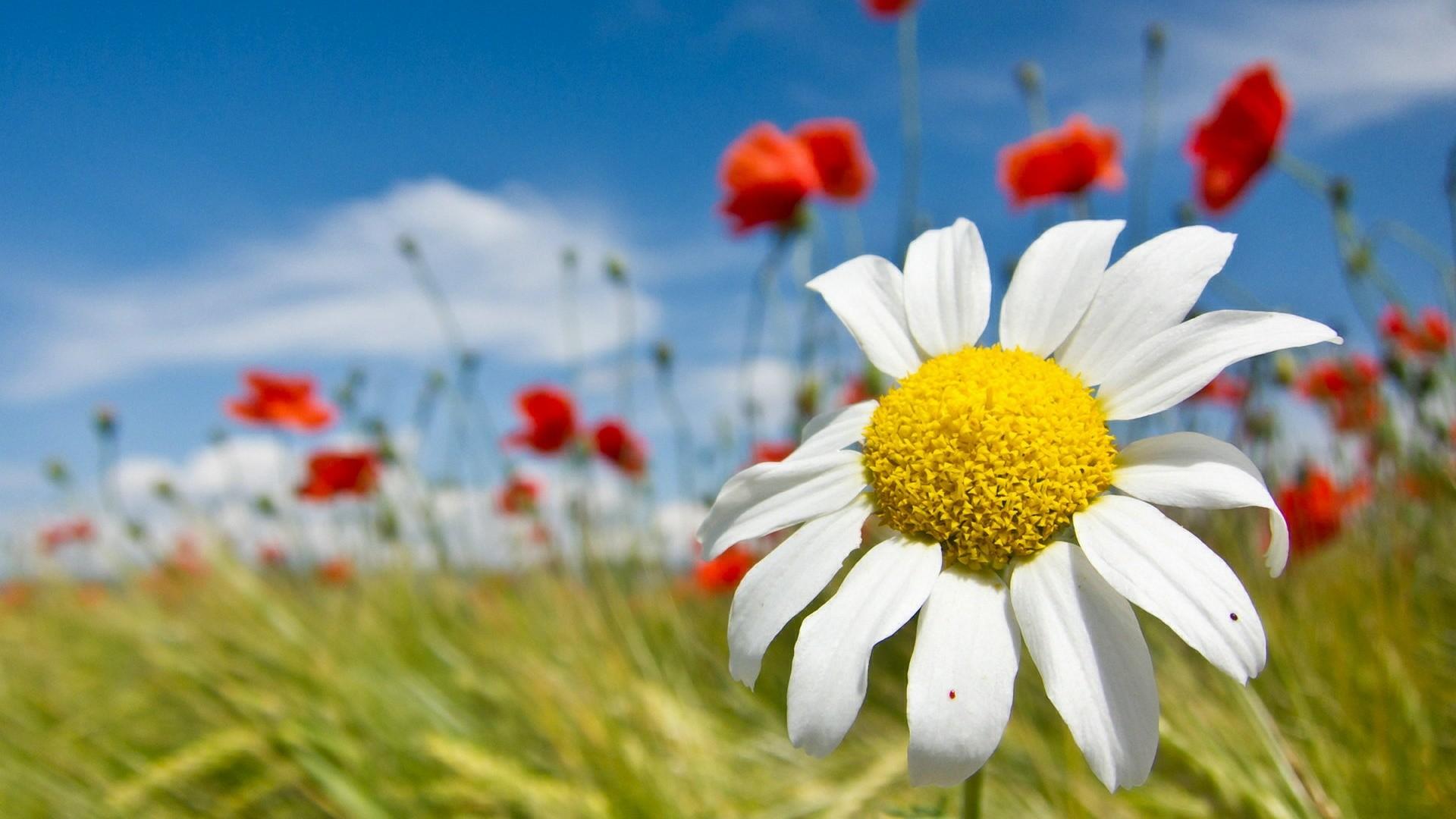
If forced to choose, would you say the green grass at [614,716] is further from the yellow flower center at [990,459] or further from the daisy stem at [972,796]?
the yellow flower center at [990,459]

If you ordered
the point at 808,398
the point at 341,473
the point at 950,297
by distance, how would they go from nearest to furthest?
the point at 950,297
the point at 808,398
the point at 341,473

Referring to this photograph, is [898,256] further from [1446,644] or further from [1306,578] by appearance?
[1446,644]

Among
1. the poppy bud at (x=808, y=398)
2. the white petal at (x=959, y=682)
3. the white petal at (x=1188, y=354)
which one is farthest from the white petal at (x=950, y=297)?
the poppy bud at (x=808, y=398)

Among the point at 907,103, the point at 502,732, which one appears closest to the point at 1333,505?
the point at 907,103

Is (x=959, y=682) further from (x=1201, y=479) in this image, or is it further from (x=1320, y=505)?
(x=1320, y=505)

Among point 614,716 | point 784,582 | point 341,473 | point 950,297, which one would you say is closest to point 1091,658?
point 784,582

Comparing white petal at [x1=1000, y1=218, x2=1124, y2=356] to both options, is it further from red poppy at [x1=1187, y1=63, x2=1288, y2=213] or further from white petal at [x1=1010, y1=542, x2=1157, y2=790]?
red poppy at [x1=1187, y1=63, x2=1288, y2=213]

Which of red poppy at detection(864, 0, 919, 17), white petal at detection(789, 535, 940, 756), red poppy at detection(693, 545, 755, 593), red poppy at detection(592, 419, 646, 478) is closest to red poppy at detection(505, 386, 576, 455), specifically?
red poppy at detection(592, 419, 646, 478)
